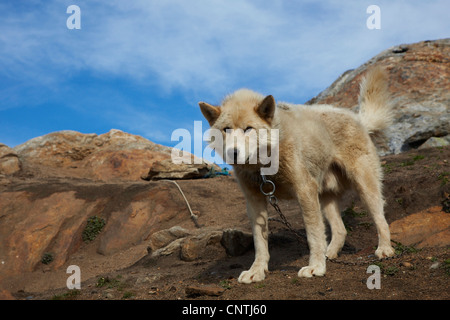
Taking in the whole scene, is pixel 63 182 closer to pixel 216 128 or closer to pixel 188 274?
pixel 188 274

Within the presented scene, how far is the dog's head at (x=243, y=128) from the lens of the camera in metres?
4.74

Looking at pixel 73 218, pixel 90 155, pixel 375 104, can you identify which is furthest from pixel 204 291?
pixel 90 155

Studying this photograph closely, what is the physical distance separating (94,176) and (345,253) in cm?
1185

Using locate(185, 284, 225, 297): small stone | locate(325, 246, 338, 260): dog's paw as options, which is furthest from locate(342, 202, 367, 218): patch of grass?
locate(185, 284, 225, 297): small stone

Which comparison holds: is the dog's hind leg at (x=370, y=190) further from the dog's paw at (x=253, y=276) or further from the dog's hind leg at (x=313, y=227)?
the dog's paw at (x=253, y=276)

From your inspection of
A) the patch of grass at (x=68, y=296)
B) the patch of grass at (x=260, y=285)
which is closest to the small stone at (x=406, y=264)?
the patch of grass at (x=260, y=285)

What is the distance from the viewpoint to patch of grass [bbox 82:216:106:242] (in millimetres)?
10234

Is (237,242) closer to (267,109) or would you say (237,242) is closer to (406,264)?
(406,264)

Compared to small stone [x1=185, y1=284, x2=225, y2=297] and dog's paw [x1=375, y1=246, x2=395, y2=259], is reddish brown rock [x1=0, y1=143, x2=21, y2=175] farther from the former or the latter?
dog's paw [x1=375, y1=246, x2=395, y2=259]

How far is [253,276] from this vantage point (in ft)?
16.5

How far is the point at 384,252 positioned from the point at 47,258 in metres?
7.64

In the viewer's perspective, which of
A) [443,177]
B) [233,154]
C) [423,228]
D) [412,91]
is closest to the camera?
[233,154]

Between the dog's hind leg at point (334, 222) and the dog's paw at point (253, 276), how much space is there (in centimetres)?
199

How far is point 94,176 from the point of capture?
16312 millimetres
